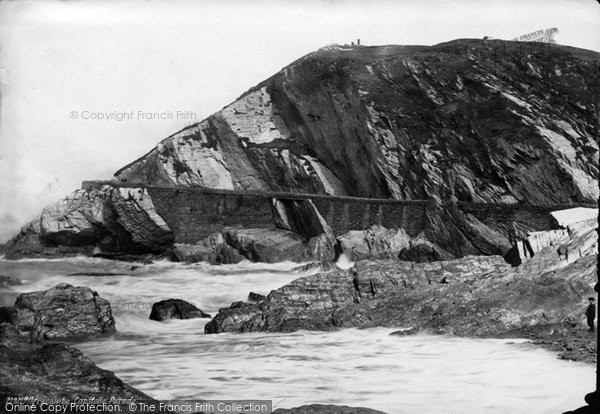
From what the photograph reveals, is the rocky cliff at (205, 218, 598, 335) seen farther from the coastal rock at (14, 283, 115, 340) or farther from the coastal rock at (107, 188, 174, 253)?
the coastal rock at (107, 188, 174, 253)

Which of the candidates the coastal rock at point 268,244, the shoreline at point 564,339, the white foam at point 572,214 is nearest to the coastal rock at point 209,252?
the coastal rock at point 268,244

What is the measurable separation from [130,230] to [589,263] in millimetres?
20848

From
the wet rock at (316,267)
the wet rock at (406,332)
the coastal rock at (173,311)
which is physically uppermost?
the wet rock at (316,267)

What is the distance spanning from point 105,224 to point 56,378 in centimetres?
2441

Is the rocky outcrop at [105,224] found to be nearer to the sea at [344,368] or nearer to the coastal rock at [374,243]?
the coastal rock at [374,243]

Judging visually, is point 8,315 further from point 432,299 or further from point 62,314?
point 432,299

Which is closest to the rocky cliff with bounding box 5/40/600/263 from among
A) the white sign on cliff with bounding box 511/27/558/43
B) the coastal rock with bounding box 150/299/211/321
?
the white sign on cliff with bounding box 511/27/558/43

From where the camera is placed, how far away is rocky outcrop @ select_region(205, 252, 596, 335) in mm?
12227

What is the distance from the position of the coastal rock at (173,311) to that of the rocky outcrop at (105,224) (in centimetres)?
1408

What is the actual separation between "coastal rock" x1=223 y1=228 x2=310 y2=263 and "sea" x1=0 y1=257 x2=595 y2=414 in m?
11.7

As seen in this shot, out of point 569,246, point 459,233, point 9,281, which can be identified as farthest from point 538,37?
point 9,281

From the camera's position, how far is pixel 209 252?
95.0ft

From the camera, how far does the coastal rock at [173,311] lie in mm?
15852

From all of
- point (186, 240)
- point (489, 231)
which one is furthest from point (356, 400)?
point (186, 240)
